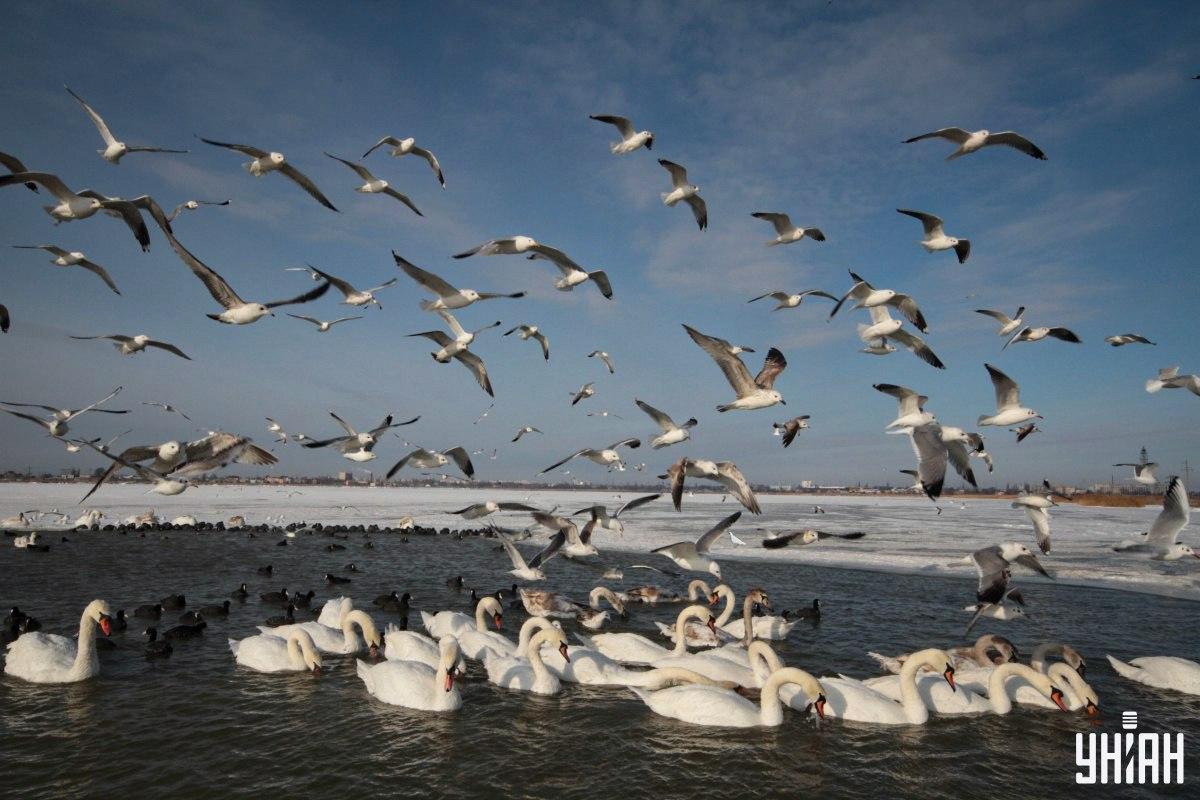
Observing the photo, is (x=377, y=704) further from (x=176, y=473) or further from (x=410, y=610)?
(x=410, y=610)

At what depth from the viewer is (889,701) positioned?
31.3 feet

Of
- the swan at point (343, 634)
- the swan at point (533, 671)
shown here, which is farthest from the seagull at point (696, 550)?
the swan at point (343, 634)

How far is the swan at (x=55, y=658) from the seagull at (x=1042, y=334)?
1629 cm

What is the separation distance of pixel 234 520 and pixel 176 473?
3516 cm

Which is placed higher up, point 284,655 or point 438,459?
point 438,459

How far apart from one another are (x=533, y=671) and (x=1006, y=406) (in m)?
9.23

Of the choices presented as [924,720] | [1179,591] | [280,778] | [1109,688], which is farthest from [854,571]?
[280,778]

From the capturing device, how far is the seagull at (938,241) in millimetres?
13148

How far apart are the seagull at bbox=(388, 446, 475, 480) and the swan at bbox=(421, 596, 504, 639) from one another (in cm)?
305

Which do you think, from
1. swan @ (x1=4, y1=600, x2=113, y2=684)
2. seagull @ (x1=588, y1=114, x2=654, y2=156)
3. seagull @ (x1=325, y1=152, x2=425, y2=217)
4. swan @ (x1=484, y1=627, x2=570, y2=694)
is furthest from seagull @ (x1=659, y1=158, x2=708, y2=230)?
swan @ (x1=4, y1=600, x2=113, y2=684)

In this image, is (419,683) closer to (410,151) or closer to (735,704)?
(735,704)

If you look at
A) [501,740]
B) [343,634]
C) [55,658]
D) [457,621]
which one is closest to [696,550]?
[457,621]

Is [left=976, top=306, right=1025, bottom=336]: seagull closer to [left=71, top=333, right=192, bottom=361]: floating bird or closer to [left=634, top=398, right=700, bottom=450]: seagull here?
[left=634, top=398, right=700, bottom=450]: seagull

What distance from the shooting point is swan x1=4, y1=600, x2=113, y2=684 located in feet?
33.8
